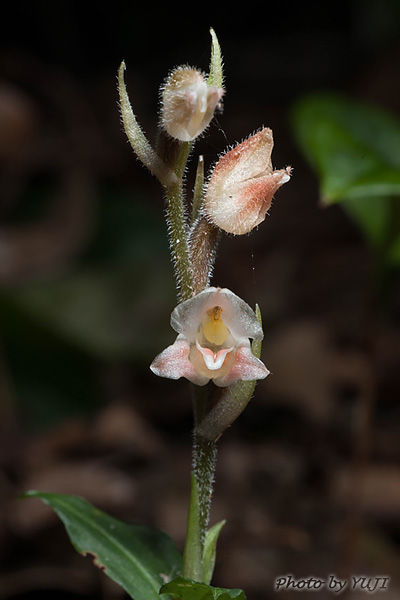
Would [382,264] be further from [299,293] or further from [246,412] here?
[299,293]

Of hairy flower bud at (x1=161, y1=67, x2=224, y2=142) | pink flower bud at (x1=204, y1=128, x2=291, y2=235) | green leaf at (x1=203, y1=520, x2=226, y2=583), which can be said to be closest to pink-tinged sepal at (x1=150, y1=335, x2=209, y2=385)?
pink flower bud at (x1=204, y1=128, x2=291, y2=235)

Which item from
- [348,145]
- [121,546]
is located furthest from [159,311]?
[121,546]

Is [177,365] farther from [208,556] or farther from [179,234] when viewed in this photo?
[208,556]

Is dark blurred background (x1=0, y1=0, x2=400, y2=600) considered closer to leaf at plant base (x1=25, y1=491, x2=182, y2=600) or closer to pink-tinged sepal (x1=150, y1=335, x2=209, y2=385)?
pink-tinged sepal (x1=150, y1=335, x2=209, y2=385)

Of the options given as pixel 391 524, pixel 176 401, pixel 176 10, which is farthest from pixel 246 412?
A: pixel 176 10

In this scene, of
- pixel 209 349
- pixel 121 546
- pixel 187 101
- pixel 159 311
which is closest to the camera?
pixel 187 101

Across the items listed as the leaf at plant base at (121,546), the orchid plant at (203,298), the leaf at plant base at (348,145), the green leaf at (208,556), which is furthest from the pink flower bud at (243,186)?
the leaf at plant base at (121,546)
